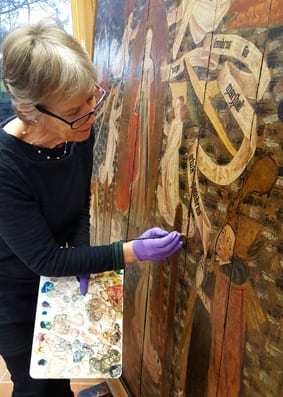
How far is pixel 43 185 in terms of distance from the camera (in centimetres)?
113

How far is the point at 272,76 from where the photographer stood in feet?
2.39

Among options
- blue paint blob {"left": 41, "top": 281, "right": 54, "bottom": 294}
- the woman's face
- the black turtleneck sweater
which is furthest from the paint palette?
the woman's face

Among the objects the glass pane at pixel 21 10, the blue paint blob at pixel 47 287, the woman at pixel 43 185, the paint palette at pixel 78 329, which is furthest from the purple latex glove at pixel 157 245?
the glass pane at pixel 21 10

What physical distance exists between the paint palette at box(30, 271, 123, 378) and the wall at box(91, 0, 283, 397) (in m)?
0.17

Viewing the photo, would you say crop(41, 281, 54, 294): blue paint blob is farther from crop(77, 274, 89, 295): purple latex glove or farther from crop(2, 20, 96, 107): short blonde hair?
crop(2, 20, 96, 107): short blonde hair

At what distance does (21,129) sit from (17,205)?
214 mm

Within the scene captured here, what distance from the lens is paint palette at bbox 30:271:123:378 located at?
1.12 m

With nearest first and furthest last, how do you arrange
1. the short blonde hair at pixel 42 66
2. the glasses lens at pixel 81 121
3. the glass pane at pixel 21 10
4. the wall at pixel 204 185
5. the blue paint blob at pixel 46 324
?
the wall at pixel 204 185
the short blonde hair at pixel 42 66
the glasses lens at pixel 81 121
the blue paint blob at pixel 46 324
the glass pane at pixel 21 10

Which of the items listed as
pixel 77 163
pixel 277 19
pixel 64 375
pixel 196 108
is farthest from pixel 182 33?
pixel 64 375

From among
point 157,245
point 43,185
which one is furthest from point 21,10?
point 157,245

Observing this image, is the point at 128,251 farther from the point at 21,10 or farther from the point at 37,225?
the point at 21,10

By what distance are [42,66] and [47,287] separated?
2.09ft

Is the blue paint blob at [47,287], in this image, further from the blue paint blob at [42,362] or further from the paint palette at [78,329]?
the blue paint blob at [42,362]

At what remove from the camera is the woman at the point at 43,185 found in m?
0.95
